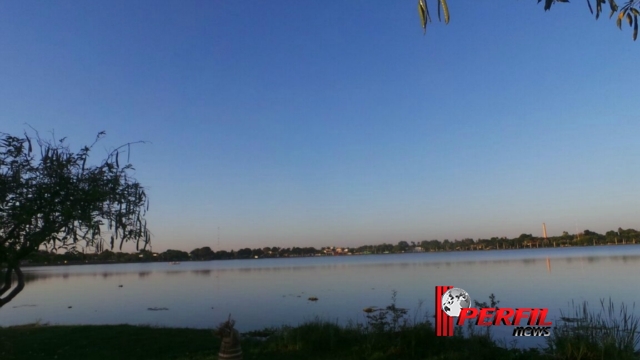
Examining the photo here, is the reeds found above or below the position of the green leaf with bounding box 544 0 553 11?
below

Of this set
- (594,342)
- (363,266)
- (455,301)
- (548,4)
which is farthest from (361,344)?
(363,266)

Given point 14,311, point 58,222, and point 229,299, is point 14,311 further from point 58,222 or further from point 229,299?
point 58,222

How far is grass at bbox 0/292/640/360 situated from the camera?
880cm

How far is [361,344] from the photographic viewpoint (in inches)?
440

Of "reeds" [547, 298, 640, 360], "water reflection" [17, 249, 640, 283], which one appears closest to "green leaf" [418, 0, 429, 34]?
"reeds" [547, 298, 640, 360]

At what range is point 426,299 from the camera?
2742cm

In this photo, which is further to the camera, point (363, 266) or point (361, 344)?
point (363, 266)

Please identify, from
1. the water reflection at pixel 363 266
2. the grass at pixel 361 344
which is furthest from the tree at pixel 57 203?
the water reflection at pixel 363 266

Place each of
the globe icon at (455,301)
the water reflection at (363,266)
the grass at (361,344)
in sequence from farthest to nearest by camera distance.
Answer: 1. the water reflection at (363,266)
2. the globe icon at (455,301)
3. the grass at (361,344)

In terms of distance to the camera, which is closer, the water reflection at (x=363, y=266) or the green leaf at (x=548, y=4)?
the green leaf at (x=548, y=4)

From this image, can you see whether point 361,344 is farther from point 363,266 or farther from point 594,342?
point 363,266

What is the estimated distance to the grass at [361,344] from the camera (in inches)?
347

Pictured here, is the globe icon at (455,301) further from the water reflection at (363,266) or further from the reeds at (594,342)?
the water reflection at (363,266)

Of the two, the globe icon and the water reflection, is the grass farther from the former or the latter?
the water reflection
